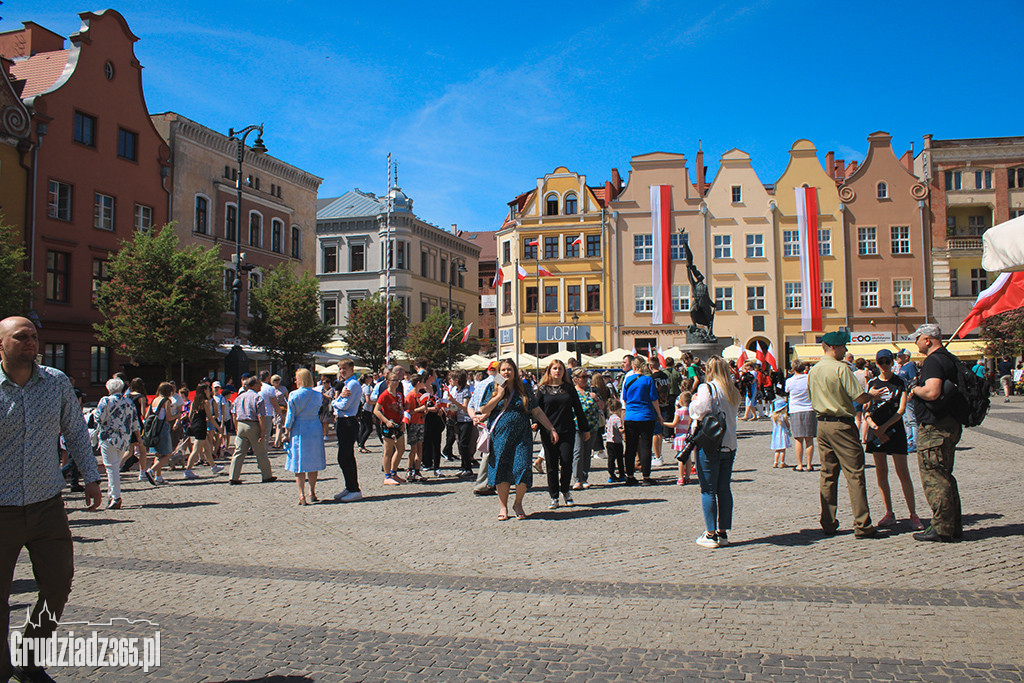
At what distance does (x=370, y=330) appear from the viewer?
5356cm

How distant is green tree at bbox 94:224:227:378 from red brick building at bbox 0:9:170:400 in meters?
2.22

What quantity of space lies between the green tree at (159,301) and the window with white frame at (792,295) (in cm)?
3425

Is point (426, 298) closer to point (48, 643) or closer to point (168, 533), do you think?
point (168, 533)

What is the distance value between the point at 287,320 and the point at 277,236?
32.7 ft

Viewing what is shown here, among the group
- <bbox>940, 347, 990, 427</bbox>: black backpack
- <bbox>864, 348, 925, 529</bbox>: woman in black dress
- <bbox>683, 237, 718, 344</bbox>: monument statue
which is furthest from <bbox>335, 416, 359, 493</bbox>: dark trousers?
<bbox>683, 237, 718, 344</bbox>: monument statue

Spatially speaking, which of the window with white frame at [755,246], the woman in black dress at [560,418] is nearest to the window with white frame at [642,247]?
the window with white frame at [755,246]

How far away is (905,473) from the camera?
7.90 metres

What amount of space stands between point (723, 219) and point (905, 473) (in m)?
44.1

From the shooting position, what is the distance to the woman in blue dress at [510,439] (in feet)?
29.4

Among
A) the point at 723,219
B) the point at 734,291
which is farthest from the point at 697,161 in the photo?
the point at 734,291

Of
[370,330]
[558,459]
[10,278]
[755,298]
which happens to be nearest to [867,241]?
[755,298]

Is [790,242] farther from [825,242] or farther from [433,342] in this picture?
[433,342]

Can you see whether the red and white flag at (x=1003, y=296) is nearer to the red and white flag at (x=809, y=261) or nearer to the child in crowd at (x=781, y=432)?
the child in crowd at (x=781, y=432)

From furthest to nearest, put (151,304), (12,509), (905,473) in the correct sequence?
1. (151,304)
2. (905,473)
3. (12,509)
